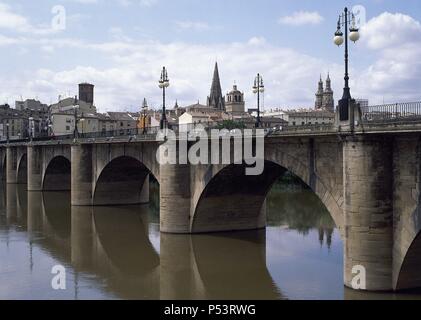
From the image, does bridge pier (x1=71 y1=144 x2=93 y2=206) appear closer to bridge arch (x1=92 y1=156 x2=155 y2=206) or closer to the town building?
bridge arch (x1=92 y1=156 x2=155 y2=206)

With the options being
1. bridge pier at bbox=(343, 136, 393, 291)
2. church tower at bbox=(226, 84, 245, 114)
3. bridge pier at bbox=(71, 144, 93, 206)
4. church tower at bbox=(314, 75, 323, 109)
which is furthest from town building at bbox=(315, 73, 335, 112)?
bridge pier at bbox=(343, 136, 393, 291)

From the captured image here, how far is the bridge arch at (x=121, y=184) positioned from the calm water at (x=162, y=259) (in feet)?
12.2

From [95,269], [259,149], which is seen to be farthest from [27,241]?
[259,149]

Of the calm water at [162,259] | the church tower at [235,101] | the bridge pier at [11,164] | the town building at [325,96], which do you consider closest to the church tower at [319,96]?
the town building at [325,96]

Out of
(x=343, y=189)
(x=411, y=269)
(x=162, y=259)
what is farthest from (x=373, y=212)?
(x=162, y=259)

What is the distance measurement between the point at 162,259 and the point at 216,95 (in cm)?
13198

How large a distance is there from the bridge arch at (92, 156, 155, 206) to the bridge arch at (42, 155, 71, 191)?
647 inches

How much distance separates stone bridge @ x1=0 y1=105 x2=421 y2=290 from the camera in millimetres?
17109

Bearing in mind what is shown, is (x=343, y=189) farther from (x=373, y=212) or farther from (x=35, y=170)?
(x=35, y=170)

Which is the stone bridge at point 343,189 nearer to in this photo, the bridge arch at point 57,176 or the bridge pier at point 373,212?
the bridge pier at point 373,212
